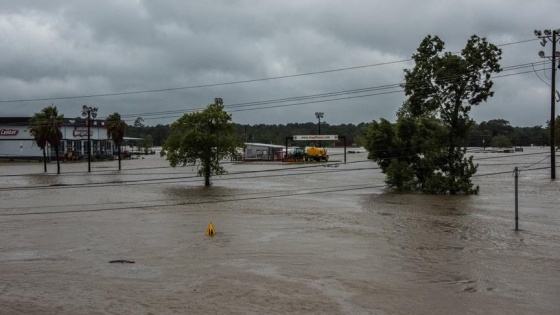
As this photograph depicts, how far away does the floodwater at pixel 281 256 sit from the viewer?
11875mm

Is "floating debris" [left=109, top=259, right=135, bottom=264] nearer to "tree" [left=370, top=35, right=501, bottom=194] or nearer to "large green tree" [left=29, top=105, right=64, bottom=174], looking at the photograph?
"tree" [left=370, top=35, right=501, bottom=194]

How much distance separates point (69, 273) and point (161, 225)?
31.5 feet

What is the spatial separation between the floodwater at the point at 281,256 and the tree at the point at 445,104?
4773 millimetres

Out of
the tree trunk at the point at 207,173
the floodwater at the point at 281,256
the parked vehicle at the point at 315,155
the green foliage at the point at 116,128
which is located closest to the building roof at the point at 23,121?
the green foliage at the point at 116,128

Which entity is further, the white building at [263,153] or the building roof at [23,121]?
the white building at [263,153]

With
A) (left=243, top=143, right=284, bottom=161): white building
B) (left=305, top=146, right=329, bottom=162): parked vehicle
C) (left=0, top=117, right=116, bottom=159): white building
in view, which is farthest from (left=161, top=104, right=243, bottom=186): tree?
(left=0, top=117, right=116, bottom=159): white building

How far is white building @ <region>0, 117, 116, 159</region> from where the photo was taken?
9356cm

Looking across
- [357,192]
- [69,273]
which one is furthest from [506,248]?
[357,192]

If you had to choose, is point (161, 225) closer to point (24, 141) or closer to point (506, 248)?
point (506, 248)

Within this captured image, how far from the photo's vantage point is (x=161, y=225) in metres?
24.4

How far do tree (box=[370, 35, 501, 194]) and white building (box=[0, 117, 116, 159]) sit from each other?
66.4m

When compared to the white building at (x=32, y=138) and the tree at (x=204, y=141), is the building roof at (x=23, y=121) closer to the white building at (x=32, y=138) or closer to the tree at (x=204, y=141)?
the white building at (x=32, y=138)

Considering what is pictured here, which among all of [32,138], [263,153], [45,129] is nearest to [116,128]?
[45,129]

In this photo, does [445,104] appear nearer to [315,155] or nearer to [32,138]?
[315,155]
